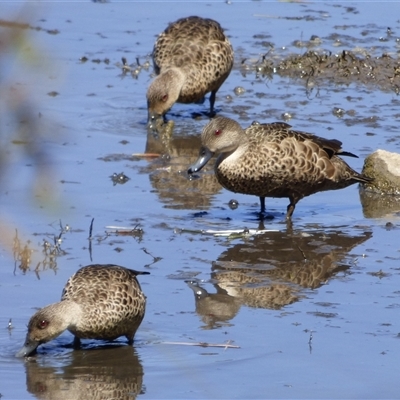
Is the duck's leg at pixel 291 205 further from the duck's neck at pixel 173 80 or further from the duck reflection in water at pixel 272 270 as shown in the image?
the duck's neck at pixel 173 80

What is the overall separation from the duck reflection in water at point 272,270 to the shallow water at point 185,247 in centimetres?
2

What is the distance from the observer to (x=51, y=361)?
5242 millimetres

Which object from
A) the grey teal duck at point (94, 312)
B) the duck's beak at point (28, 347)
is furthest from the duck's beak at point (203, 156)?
the duck's beak at point (28, 347)

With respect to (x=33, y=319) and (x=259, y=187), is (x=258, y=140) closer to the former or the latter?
(x=259, y=187)

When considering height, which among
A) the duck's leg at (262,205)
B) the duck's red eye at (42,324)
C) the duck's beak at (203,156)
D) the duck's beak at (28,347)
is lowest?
the duck's leg at (262,205)

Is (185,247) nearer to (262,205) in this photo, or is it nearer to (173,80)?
(262,205)

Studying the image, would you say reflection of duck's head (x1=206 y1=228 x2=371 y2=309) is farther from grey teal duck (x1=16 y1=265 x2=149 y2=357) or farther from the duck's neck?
the duck's neck

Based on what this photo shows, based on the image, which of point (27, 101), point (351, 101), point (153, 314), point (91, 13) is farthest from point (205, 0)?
point (27, 101)

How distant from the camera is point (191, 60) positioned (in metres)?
10.6

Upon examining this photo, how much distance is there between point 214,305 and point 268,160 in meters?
1.78

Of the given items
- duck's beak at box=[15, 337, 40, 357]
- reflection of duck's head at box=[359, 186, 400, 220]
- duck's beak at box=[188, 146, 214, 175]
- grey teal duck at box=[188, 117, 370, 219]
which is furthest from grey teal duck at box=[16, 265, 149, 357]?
reflection of duck's head at box=[359, 186, 400, 220]

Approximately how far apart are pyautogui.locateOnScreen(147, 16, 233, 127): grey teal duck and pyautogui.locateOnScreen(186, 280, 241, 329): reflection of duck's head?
13.9 feet

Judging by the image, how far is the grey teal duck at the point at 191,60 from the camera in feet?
34.1

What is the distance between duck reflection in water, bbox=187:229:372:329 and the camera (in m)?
6.06
